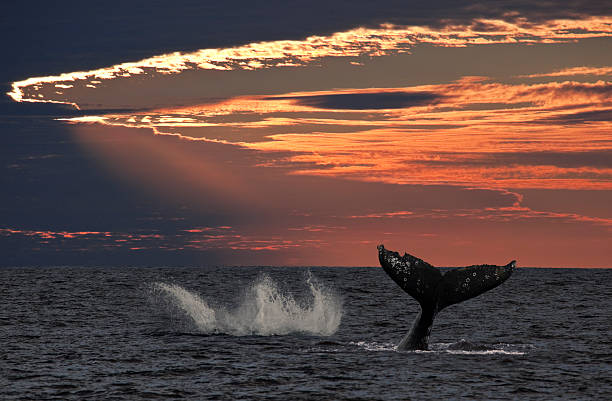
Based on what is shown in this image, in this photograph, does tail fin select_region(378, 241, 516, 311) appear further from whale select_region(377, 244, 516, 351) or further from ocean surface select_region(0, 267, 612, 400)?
ocean surface select_region(0, 267, 612, 400)

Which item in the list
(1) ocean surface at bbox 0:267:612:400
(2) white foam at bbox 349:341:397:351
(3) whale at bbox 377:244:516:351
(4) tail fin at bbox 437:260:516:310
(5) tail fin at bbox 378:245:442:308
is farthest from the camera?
(2) white foam at bbox 349:341:397:351

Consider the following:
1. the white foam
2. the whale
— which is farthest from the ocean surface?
the whale

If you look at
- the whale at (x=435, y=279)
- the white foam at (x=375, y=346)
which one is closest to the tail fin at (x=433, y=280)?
the whale at (x=435, y=279)

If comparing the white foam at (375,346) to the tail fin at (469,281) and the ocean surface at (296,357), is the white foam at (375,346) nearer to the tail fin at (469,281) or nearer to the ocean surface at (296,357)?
the ocean surface at (296,357)

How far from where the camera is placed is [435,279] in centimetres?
2461

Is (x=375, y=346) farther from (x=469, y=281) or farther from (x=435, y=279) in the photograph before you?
(x=469, y=281)

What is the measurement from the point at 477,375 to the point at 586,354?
6.73 meters

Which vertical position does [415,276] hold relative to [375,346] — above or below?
above

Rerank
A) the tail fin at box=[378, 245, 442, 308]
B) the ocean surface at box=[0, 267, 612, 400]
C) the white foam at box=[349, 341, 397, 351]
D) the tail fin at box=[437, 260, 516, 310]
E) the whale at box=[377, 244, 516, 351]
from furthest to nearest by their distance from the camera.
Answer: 1. the white foam at box=[349, 341, 397, 351]
2. the tail fin at box=[378, 245, 442, 308]
3. the whale at box=[377, 244, 516, 351]
4. the tail fin at box=[437, 260, 516, 310]
5. the ocean surface at box=[0, 267, 612, 400]

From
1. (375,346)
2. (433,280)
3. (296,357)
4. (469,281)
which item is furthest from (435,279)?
(375,346)

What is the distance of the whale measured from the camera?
23.9 meters

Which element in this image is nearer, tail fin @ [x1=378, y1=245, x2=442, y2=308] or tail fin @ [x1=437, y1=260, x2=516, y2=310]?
tail fin @ [x1=437, y1=260, x2=516, y2=310]

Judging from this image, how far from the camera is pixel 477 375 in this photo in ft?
79.0

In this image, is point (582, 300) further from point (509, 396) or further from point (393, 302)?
point (509, 396)
